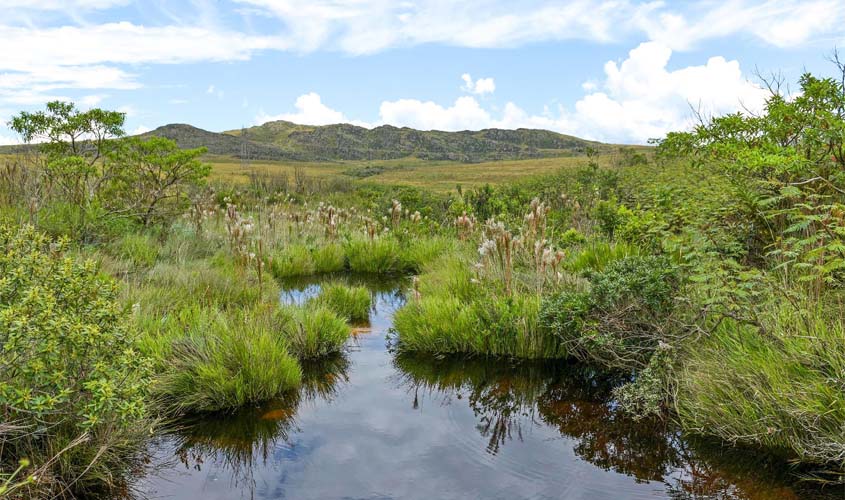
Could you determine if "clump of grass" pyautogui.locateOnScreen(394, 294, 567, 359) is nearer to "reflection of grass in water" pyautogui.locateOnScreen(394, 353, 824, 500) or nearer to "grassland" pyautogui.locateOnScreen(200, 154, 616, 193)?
"reflection of grass in water" pyautogui.locateOnScreen(394, 353, 824, 500)

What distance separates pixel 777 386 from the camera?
149 inches

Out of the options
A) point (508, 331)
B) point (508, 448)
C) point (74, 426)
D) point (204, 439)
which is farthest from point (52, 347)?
point (508, 331)

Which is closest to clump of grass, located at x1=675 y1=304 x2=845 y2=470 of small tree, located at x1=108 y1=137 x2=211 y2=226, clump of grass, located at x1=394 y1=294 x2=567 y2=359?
clump of grass, located at x1=394 y1=294 x2=567 y2=359

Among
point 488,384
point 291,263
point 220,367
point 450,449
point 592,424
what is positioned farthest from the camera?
point 291,263

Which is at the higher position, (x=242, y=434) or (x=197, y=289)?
(x=197, y=289)

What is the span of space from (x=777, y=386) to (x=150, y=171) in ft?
38.0

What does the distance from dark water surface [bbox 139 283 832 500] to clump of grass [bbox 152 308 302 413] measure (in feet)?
0.59

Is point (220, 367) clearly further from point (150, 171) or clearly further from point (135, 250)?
point (150, 171)

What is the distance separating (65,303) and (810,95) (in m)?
6.46

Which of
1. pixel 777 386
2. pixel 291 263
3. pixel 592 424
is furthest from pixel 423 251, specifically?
pixel 777 386

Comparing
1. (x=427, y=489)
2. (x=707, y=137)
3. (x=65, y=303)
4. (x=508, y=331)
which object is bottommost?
(x=427, y=489)

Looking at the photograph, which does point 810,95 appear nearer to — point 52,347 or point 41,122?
point 52,347

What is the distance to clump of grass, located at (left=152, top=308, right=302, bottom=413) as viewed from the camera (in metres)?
4.89

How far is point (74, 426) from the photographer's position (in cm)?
356
